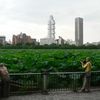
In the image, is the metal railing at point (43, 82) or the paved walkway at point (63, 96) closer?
the paved walkway at point (63, 96)

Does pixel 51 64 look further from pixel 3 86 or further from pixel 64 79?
pixel 3 86

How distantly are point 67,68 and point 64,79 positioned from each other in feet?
11.9

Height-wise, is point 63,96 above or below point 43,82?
below

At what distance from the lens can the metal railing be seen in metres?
15.5

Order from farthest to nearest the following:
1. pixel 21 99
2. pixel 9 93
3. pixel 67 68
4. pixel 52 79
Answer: pixel 67 68 < pixel 52 79 < pixel 9 93 < pixel 21 99

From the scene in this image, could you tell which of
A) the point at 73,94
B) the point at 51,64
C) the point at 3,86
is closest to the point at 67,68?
the point at 51,64

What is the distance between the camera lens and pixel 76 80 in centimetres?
1677

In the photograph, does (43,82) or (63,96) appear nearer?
(63,96)

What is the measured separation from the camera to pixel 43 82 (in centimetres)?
1560

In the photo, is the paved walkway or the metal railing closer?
the paved walkway

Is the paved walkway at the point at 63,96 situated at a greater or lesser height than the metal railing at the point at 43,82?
lesser

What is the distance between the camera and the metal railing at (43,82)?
50.9 ft

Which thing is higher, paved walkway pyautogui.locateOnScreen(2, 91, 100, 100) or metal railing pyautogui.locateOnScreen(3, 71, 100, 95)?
metal railing pyautogui.locateOnScreen(3, 71, 100, 95)

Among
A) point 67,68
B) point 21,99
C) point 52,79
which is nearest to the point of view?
point 21,99
